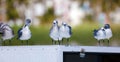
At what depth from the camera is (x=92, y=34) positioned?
3414 mm

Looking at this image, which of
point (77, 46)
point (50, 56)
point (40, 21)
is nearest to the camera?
point (50, 56)

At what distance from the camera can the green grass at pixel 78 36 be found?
3.41 metres

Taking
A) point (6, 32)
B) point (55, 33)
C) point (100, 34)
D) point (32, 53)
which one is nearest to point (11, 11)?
point (6, 32)

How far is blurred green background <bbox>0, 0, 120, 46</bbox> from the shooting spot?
342cm

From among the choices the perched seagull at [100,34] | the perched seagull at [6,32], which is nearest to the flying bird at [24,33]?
the perched seagull at [6,32]

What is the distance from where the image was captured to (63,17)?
3.45 m

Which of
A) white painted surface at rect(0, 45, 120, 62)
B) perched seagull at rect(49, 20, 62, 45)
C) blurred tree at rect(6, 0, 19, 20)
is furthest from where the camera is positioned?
blurred tree at rect(6, 0, 19, 20)

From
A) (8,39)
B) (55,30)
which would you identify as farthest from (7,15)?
(55,30)

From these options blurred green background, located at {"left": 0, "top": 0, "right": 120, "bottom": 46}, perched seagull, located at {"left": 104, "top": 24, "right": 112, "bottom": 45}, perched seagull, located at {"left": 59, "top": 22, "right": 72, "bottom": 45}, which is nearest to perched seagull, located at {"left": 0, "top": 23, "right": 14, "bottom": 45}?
blurred green background, located at {"left": 0, "top": 0, "right": 120, "bottom": 46}

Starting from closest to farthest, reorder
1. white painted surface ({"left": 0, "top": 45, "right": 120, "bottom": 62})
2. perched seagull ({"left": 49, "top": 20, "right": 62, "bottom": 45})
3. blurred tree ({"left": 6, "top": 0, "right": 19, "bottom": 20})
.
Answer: white painted surface ({"left": 0, "top": 45, "right": 120, "bottom": 62}) < perched seagull ({"left": 49, "top": 20, "right": 62, "bottom": 45}) < blurred tree ({"left": 6, "top": 0, "right": 19, "bottom": 20})

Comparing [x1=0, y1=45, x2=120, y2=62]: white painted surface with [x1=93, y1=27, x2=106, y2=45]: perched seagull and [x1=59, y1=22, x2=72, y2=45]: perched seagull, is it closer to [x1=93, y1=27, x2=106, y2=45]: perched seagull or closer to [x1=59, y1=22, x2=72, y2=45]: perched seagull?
[x1=59, y1=22, x2=72, y2=45]: perched seagull

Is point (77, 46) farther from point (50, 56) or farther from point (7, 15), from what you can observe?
point (7, 15)

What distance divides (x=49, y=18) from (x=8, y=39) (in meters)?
0.52

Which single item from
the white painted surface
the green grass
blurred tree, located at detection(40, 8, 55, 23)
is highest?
blurred tree, located at detection(40, 8, 55, 23)
